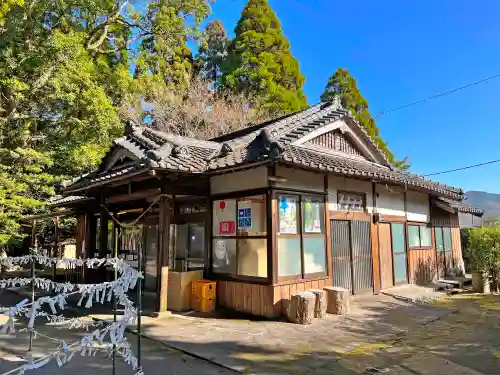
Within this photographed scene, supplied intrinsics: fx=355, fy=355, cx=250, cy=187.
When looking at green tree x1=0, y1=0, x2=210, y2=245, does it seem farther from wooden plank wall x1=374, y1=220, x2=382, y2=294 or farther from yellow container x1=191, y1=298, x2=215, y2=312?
wooden plank wall x1=374, y1=220, x2=382, y2=294

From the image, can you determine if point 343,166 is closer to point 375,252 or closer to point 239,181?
point 239,181

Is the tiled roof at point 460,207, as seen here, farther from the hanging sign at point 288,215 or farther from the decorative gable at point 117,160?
the decorative gable at point 117,160

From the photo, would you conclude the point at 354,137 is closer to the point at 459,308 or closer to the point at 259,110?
the point at 459,308

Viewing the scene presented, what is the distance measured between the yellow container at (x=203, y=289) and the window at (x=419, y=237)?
25.3 feet

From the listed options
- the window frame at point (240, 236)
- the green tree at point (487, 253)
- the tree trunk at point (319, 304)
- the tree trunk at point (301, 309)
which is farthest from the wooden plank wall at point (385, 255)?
the window frame at point (240, 236)

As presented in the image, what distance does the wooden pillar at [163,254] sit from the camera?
8.30 m

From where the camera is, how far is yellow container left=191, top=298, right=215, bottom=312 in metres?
8.64

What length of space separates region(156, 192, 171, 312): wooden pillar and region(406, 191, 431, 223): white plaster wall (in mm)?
8845

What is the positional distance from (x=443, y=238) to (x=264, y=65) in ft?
57.5

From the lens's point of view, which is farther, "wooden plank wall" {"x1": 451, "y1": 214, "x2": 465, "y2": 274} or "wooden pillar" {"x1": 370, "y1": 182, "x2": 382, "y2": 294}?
"wooden plank wall" {"x1": 451, "y1": 214, "x2": 465, "y2": 274}

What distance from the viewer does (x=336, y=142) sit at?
11750 mm

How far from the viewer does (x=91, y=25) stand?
1839cm

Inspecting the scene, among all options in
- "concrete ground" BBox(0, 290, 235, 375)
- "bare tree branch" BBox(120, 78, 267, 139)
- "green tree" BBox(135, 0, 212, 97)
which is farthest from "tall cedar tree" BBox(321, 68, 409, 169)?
"concrete ground" BBox(0, 290, 235, 375)

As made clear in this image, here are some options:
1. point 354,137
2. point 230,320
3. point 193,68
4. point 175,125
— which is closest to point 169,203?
point 230,320
